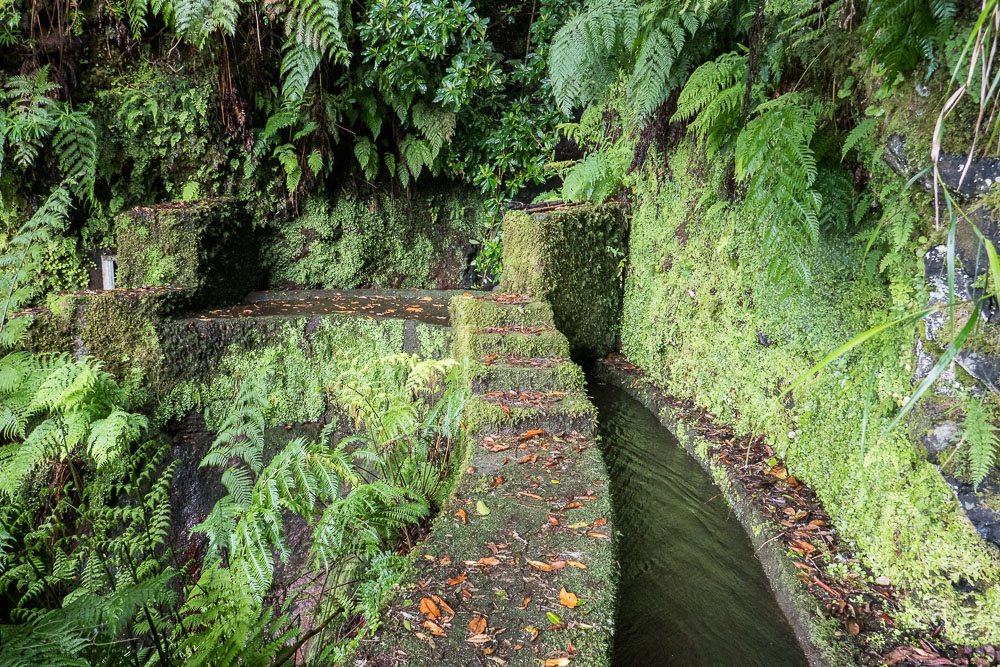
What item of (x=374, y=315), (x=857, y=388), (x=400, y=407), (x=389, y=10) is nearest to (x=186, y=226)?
(x=374, y=315)

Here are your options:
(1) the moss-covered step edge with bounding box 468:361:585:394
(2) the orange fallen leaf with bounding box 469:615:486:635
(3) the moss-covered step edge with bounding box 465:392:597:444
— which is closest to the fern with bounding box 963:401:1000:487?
(3) the moss-covered step edge with bounding box 465:392:597:444

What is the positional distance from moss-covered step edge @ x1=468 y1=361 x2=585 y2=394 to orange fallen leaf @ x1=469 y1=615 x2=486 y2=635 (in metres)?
1.62

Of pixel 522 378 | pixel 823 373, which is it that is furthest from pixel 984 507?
pixel 522 378

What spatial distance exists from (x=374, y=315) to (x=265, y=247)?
2580 millimetres

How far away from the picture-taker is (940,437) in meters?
2.06

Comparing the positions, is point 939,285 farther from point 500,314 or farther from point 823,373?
point 500,314

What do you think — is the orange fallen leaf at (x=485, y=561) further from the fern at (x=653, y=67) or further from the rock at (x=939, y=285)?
the fern at (x=653, y=67)

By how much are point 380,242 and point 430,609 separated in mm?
6343

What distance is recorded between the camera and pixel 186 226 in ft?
19.2

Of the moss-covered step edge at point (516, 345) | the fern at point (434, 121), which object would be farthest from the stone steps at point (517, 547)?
the fern at point (434, 121)

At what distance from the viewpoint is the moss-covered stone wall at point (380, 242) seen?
23.8 feet

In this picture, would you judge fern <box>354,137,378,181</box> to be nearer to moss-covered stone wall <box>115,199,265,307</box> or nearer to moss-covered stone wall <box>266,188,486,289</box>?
moss-covered stone wall <box>266,188,486,289</box>

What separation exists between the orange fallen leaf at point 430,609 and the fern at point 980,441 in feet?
6.04

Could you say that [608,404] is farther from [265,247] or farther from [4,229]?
[4,229]
